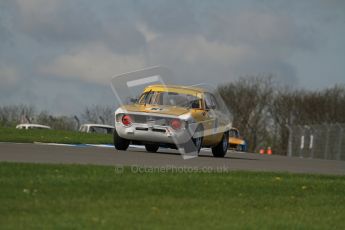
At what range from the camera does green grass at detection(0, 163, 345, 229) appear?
8.80 m

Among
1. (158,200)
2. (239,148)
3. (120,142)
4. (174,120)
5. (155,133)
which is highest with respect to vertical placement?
(239,148)

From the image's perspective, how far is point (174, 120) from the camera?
1972cm

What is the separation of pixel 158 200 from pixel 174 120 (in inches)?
374

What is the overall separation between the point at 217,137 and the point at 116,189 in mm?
10909

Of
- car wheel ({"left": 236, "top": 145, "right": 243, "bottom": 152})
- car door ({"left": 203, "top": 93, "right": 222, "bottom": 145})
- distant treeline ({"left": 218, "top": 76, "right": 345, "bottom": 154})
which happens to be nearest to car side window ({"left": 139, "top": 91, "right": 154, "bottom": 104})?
car door ({"left": 203, "top": 93, "right": 222, "bottom": 145})

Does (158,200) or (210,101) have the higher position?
(210,101)

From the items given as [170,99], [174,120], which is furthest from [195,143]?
[170,99]

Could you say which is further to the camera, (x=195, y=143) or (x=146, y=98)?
(x=146, y=98)

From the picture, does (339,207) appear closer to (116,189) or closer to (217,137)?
(116,189)

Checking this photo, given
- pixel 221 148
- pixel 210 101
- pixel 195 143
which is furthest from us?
pixel 221 148

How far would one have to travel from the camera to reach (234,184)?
12133 mm

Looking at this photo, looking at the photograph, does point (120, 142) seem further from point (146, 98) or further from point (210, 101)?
point (210, 101)


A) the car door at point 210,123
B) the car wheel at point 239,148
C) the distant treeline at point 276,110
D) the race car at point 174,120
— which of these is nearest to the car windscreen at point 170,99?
the race car at point 174,120

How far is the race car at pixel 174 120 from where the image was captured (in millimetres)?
19734
